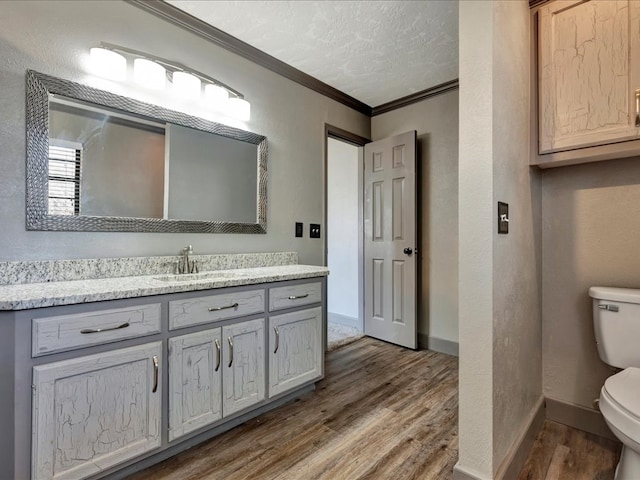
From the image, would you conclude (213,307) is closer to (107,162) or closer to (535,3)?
(107,162)

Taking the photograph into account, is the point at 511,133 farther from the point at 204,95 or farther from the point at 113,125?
the point at 113,125

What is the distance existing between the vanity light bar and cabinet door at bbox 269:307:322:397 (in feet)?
4.70

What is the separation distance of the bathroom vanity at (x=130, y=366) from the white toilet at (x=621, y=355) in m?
1.47

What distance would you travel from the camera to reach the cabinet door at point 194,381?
1466 mm

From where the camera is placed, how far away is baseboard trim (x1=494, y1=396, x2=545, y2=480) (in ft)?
4.21

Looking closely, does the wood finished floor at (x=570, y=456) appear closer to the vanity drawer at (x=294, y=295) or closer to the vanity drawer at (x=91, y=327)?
the vanity drawer at (x=294, y=295)

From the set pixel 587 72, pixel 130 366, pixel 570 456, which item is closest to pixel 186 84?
pixel 130 366

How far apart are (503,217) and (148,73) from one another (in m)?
1.94

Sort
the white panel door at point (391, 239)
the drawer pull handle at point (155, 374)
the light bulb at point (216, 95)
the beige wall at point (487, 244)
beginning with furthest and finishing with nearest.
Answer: the white panel door at point (391, 239), the light bulb at point (216, 95), the drawer pull handle at point (155, 374), the beige wall at point (487, 244)

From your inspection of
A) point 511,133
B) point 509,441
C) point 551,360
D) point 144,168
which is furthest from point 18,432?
point 551,360

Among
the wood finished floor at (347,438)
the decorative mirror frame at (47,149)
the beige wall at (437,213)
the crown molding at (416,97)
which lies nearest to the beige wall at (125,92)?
the decorative mirror frame at (47,149)

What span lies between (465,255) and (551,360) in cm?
112

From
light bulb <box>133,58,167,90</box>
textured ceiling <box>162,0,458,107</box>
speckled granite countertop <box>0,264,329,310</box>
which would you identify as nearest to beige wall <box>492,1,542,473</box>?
textured ceiling <box>162,0,458,107</box>

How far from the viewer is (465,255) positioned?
4.15 ft
